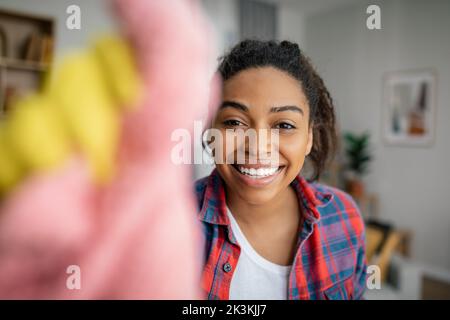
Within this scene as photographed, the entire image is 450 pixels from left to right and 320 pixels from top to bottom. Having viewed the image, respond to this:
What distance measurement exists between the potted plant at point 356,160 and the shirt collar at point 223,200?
1.73 m

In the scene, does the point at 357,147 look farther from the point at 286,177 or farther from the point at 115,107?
the point at 115,107

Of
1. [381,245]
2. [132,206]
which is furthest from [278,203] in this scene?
[381,245]

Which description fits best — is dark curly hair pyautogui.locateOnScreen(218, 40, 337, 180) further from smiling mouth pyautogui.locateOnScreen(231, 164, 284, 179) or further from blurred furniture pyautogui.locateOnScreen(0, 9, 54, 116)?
blurred furniture pyautogui.locateOnScreen(0, 9, 54, 116)

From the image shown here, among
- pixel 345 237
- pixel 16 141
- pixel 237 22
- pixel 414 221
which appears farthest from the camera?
pixel 414 221

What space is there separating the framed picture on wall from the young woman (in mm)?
1707

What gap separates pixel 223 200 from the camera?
0.46 m

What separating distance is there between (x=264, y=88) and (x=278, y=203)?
0.65 ft

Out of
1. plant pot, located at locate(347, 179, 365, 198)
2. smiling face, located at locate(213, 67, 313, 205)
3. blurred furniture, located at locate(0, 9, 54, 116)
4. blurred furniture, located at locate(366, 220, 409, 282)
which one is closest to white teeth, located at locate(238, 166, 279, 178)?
smiling face, located at locate(213, 67, 313, 205)

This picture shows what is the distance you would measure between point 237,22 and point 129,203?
3.85 feet

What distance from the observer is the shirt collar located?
1.46 ft

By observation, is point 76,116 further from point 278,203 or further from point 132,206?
point 278,203

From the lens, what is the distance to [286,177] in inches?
15.8
